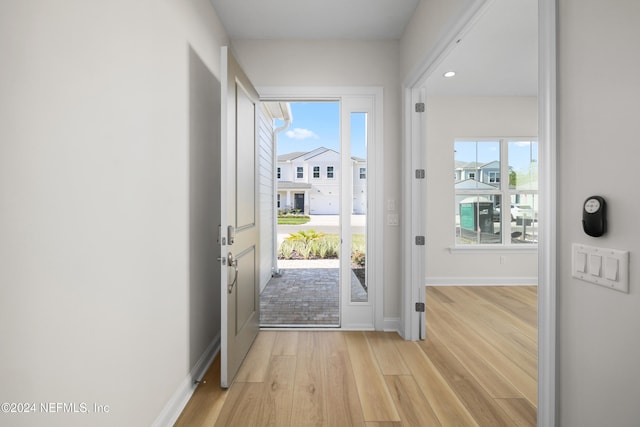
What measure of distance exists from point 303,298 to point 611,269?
3.57m

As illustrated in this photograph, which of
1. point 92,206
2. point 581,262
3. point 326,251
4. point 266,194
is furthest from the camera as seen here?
point 326,251

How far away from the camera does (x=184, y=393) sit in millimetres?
1916

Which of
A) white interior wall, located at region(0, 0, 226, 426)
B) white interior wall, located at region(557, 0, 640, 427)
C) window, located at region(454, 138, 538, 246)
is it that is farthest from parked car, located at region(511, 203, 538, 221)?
white interior wall, located at region(0, 0, 226, 426)

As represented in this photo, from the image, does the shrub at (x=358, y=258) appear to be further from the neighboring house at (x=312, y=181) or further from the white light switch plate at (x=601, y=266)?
the neighboring house at (x=312, y=181)

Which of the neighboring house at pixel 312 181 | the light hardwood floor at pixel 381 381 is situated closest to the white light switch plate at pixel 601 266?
the light hardwood floor at pixel 381 381

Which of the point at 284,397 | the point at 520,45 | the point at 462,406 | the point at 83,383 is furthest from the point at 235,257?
the point at 520,45

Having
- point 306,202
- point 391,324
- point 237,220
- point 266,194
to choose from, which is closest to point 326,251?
point 266,194

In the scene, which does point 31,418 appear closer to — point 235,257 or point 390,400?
point 235,257

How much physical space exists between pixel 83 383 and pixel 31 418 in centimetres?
19

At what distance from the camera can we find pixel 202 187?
7.56ft

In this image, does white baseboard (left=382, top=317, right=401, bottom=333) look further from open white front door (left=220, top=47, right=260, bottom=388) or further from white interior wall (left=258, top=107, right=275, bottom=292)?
white interior wall (left=258, top=107, right=275, bottom=292)

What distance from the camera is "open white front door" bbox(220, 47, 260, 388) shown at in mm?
2074

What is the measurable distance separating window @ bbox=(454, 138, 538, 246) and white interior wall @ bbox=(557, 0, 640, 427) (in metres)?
3.95

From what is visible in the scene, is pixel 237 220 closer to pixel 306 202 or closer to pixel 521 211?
pixel 521 211
